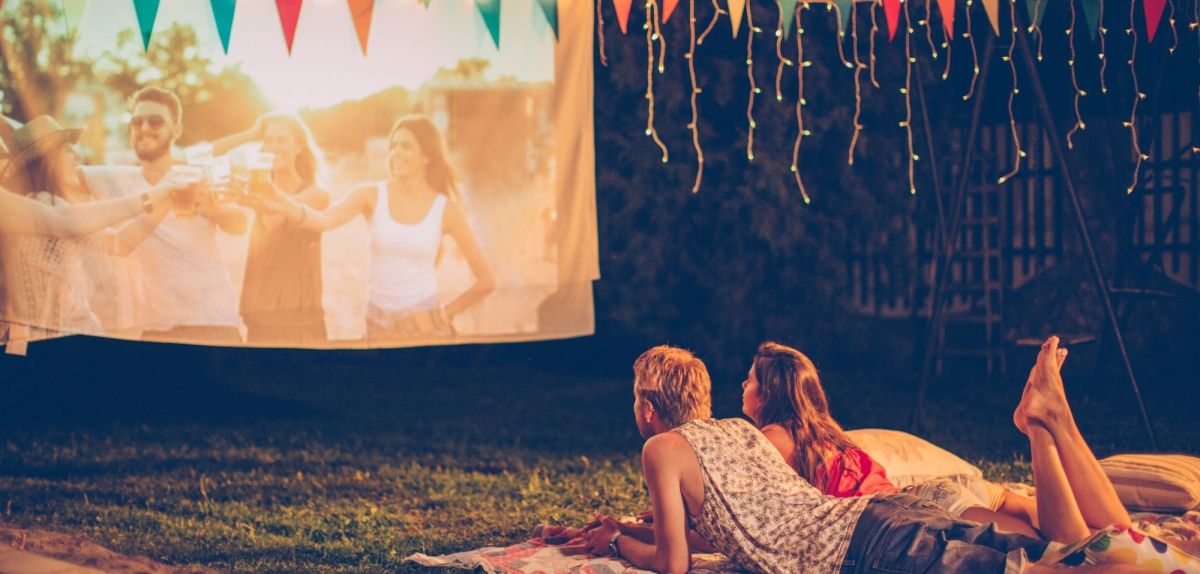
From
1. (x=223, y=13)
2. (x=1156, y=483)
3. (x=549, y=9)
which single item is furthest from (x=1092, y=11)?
(x=223, y=13)

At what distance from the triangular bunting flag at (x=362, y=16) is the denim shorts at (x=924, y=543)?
9.17ft

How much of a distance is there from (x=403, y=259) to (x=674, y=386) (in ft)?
6.90

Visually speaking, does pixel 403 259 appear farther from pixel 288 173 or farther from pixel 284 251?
pixel 288 173

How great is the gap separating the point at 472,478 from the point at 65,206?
264 centimetres

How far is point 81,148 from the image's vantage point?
4.88 meters

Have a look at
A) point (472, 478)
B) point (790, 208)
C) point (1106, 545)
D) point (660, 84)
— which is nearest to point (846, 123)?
point (790, 208)

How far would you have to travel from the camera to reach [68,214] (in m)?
4.88

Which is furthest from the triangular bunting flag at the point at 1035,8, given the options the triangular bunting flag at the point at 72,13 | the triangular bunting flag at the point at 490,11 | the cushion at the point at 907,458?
the triangular bunting flag at the point at 72,13

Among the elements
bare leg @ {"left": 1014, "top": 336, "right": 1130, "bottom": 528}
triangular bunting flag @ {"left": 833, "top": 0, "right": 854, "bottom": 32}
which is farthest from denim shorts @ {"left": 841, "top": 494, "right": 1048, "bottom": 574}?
triangular bunting flag @ {"left": 833, "top": 0, "right": 854, "bottom": 32}

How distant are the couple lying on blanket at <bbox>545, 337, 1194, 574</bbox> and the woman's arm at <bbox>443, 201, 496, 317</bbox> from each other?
1.83 meters

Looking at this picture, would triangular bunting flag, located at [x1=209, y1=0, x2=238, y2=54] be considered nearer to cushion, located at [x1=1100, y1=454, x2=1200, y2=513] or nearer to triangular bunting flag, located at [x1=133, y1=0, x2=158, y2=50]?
triangular bunting flag, located at [x1=133, y1=0, x2=158, y2=50]

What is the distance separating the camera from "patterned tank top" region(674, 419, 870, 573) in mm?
3271

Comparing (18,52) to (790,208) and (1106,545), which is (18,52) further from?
(790,208)

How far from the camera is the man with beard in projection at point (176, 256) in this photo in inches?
194
